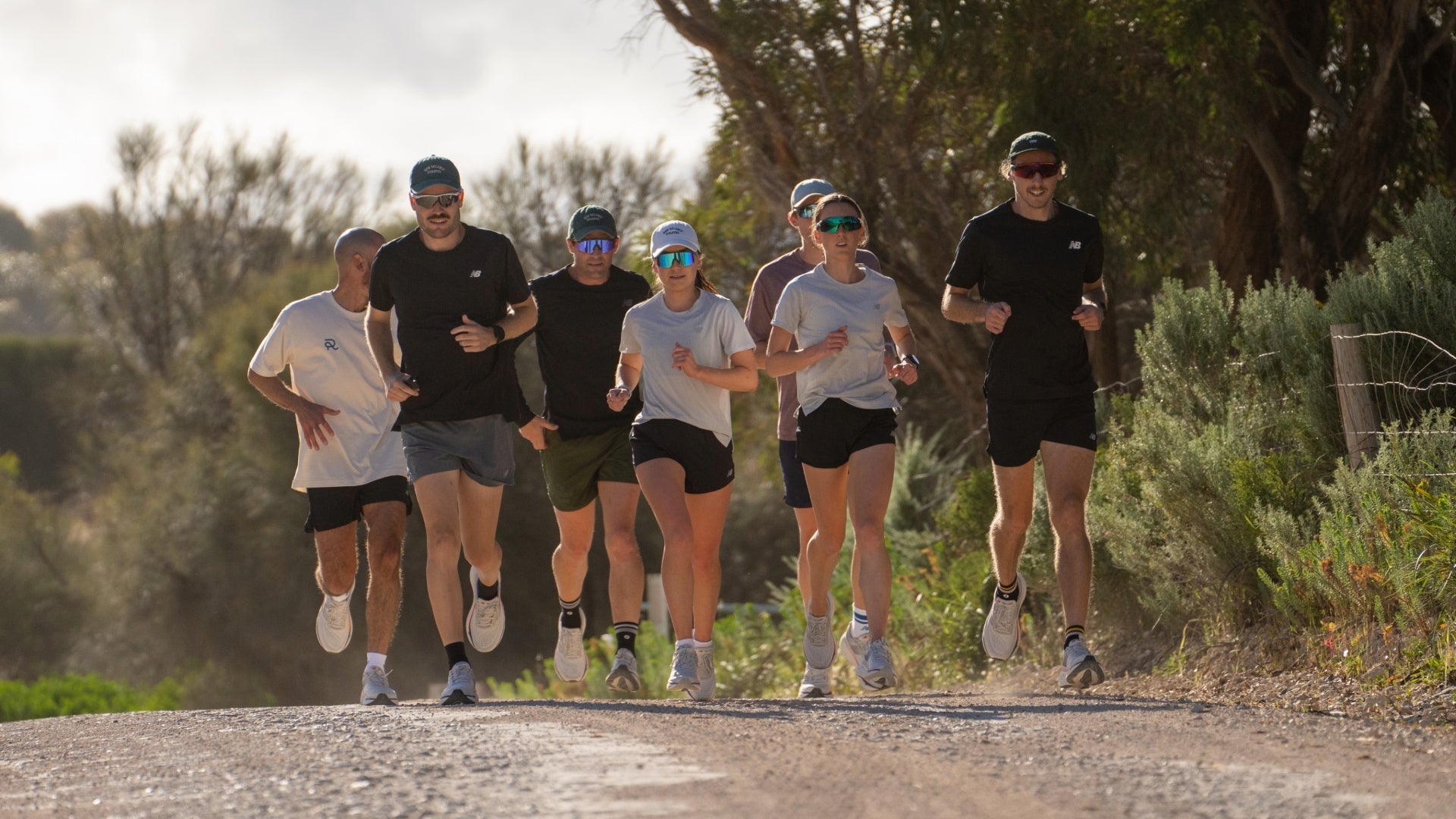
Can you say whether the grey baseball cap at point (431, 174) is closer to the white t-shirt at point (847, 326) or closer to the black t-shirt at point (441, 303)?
the black t-shirt at point (441, 303)

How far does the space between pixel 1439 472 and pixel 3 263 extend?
110230 millimetres

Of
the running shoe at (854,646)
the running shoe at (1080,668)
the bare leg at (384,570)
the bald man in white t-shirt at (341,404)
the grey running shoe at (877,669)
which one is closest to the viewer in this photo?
the running shoe at (1080,668)

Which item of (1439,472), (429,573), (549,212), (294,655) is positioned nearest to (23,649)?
(294,655)

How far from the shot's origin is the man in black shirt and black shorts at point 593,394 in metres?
8.30

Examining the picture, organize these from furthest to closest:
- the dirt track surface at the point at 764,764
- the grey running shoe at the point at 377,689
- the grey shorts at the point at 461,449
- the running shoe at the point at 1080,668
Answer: the grey running shoe at the point at 377,689, the grey shorts at the point at 461,449, the running shoe at the point at 1080,668, the dirt track surface at the point at 764,764

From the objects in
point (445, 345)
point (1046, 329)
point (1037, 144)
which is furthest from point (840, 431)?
point (445, 345)

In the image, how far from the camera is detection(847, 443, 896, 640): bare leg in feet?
25.3

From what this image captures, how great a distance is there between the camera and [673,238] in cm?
783

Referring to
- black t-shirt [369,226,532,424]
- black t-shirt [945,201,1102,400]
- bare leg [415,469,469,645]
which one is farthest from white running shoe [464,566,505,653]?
black t-shirt [945,201,1102,400]

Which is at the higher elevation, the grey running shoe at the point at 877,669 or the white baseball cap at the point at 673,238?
the white baseball cap at the point at 673,238

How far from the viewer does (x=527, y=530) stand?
32.6 m

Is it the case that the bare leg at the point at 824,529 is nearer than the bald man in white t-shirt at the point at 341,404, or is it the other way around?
the bare leg at the point at 824,529

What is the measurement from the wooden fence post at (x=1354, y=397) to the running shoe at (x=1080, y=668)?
59.7 inches

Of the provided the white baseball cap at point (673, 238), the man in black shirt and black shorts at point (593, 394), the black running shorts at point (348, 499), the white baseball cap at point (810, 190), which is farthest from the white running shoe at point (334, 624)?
the white baseball cap at point (810, 190)
